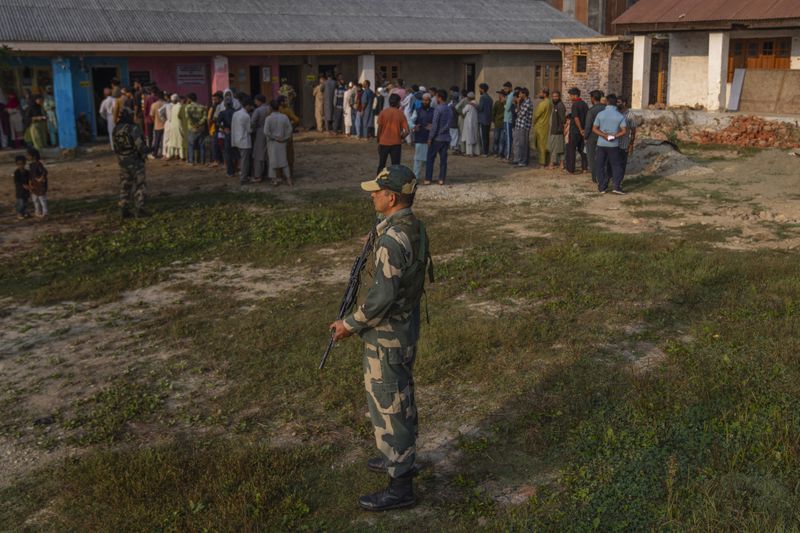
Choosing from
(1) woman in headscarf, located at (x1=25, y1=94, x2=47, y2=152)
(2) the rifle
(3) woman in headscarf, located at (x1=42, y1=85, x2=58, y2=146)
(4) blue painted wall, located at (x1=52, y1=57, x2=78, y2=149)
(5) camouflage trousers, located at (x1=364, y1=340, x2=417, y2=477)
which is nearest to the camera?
(5) camouflage trousers, located at (x1=364, y1=340, x2=417, y2=477)

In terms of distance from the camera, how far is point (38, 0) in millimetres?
20609

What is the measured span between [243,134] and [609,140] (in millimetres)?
6502

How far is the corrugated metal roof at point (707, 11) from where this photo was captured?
66.3ft

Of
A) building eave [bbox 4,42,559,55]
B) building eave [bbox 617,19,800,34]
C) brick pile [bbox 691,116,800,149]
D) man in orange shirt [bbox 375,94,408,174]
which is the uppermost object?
building eave [bbox 617,19,800,34]

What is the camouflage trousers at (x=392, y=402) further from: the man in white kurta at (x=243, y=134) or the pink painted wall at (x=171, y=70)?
the pink painted wall at (x=171, y=70)

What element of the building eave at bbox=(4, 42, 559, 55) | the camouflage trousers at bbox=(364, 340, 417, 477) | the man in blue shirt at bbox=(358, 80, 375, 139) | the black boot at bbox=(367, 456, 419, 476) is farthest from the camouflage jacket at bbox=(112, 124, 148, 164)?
the man in blue shirt at bbox=(358, 80, 375, 139)

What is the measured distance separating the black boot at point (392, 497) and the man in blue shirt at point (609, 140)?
1002 cm

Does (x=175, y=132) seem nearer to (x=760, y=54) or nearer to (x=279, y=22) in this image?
(x=279, y=22)

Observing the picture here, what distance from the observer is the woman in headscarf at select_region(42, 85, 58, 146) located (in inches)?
777

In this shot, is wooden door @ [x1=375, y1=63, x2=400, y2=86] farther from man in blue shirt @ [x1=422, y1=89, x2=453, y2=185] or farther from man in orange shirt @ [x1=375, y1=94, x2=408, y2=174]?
man in orange shirt @ [x1=375, y1=94, x2=408, y2=174]

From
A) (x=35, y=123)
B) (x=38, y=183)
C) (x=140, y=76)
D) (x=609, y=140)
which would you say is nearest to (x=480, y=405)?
(x=609, y=140)

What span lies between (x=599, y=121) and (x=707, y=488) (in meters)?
9.81

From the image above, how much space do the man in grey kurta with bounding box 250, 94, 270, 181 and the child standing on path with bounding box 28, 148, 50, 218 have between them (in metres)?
3.92

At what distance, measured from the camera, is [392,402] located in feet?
15.0
